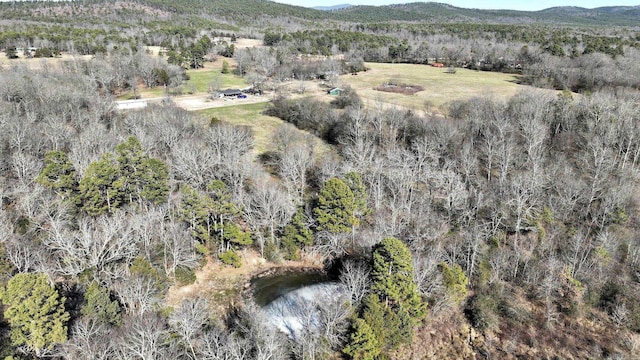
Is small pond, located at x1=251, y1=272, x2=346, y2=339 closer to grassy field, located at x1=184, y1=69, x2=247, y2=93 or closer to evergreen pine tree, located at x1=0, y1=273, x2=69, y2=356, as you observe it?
evergreen pine tree, located at x1=0, y1=273, x2=69, y2=356

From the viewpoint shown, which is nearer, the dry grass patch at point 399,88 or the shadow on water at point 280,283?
the shadow on water at point 280,283

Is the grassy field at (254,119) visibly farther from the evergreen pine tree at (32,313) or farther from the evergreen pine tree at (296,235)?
the evergreen pine tree at (32,313)

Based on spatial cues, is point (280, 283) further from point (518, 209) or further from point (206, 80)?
point (206, 80)

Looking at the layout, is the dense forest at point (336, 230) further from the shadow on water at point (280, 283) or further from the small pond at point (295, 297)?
the shadow on water at point (280, 283)

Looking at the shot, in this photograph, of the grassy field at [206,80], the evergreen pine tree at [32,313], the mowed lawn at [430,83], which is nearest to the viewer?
the evergreen pine tree at [32,313]

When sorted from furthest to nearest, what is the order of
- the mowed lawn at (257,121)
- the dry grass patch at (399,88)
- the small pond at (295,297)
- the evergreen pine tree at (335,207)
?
the dry grass patch at (399,88)
the mowed lawn at (257,121)
the evergreen pine tree at (335,207)
the small pond at (295,297)

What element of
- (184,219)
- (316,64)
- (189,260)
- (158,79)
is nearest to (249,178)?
(184,219)

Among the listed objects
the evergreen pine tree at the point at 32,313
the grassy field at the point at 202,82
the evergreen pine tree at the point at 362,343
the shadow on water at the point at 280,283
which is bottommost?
the shadow on water at the point at 280,283

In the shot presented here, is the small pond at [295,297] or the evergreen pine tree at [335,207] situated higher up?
the evergreen pine tree at [335,207]

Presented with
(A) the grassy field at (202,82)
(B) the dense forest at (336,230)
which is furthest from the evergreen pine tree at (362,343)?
(A) the grassy field at (202,82)
